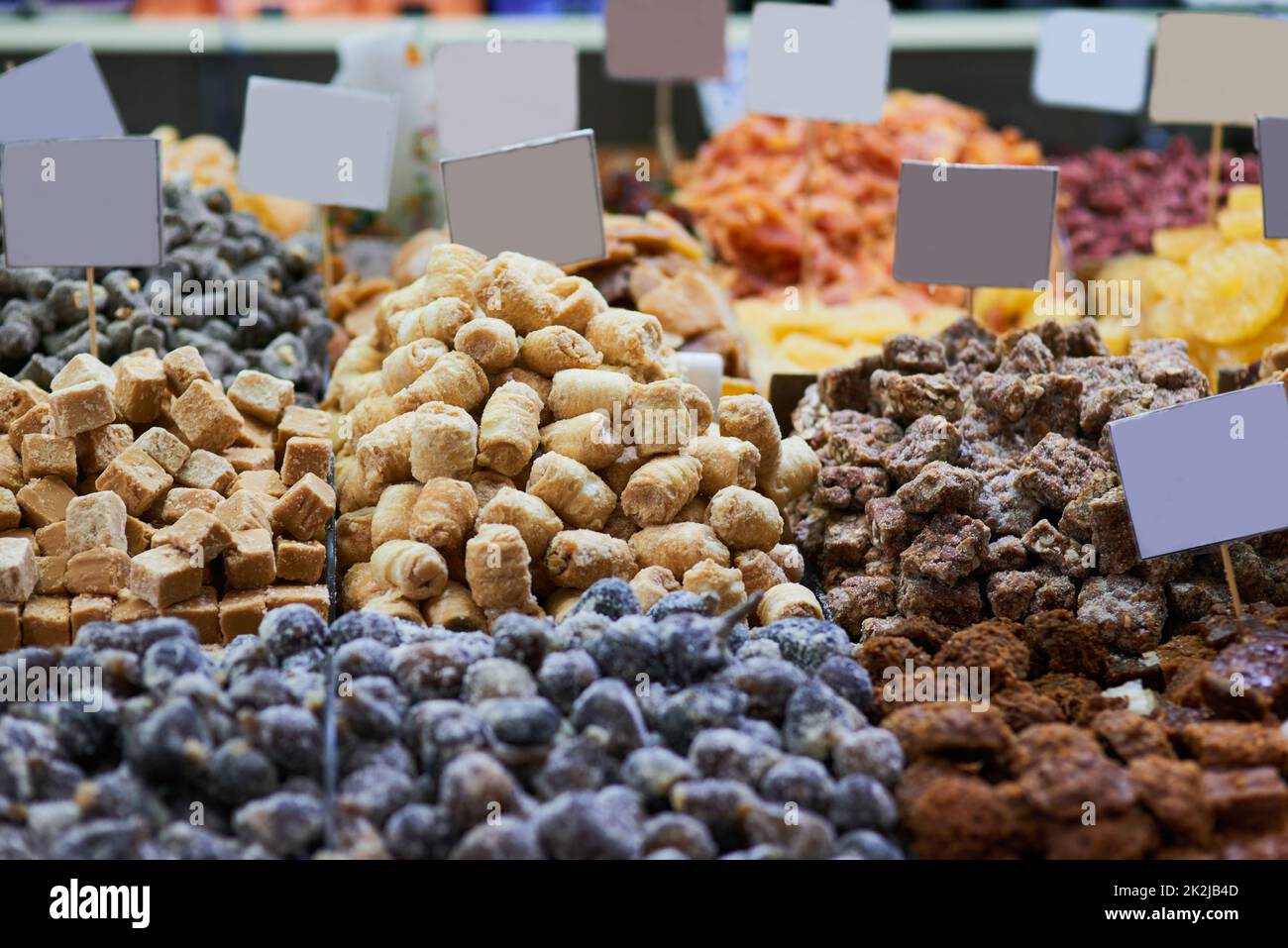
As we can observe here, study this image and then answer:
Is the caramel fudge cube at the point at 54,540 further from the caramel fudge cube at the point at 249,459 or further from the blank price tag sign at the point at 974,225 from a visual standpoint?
the blank price tag sign at the point at 974,225

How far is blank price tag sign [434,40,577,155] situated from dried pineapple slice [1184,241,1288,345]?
1.55 meters

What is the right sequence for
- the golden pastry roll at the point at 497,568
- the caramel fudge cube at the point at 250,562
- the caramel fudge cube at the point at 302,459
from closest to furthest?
the golden pastry roll at the point at 497,568
the caramel fudge cube at the point at 250,562
the caramel fudge cube at the point at 302,459

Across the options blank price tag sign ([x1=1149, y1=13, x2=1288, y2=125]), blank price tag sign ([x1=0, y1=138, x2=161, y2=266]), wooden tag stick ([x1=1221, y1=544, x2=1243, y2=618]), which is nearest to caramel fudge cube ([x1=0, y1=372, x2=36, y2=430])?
blank price tag sign ([x1=0, y1=138, x2=161, y2=266])

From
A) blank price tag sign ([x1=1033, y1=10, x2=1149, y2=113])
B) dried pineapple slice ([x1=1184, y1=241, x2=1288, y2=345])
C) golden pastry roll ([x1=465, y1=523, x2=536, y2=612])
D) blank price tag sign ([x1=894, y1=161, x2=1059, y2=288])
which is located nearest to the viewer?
golden pastry roll ([x1=465, y1=523, x2=536, y2=612])

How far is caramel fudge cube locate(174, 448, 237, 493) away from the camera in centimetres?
228

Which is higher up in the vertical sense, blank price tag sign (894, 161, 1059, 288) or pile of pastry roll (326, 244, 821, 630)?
blank price tag sign (894, 161, 1059, 288)

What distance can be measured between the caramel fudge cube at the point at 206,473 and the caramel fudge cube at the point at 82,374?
0.21m

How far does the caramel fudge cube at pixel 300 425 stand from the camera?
245 cm

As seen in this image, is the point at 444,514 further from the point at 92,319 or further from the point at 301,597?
the point at 92,319

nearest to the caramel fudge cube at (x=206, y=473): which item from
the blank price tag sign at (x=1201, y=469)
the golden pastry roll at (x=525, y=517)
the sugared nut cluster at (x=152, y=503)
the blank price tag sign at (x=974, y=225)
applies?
the sugared nut cluster at (x=152, y=503)

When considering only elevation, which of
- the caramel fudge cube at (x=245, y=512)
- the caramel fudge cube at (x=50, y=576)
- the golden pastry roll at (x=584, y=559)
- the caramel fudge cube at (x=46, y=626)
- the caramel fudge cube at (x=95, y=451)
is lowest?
the caramel fudge cube at (x=46, y=626)

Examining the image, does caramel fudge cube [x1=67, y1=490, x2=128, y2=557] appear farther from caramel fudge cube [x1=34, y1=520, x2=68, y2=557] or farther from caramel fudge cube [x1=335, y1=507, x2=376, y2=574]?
caramel fudge cube [x1=335, y1=507, x2=376, y2=574]
